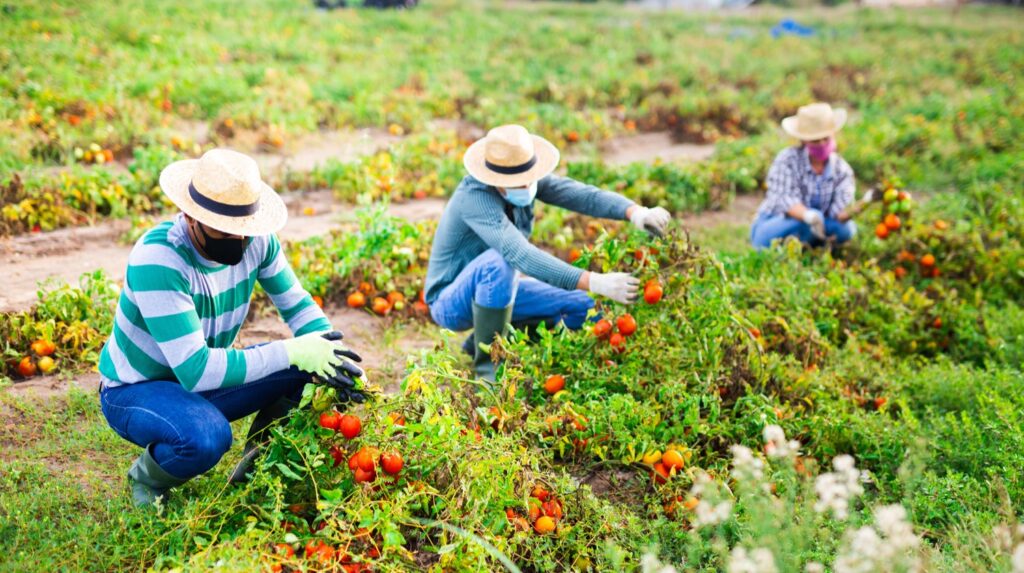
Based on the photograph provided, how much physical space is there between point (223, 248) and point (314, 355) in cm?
47

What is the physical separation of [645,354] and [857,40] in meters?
12.8

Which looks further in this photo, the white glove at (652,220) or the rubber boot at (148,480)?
the white glove at (652,220)

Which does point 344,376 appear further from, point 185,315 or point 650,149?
point 650,149

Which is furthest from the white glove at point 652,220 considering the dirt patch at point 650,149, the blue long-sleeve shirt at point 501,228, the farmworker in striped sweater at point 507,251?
the dirt patch at point 650,149

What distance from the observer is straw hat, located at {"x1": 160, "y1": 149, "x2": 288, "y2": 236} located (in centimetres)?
272

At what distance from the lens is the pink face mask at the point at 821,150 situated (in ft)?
18.1

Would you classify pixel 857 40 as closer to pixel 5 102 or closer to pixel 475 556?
pixel 5 102

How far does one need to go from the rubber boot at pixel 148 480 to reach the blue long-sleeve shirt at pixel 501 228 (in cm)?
166

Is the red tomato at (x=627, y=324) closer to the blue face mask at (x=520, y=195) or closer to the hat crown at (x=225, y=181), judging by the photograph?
the blue face mask at (x=520, y=195)

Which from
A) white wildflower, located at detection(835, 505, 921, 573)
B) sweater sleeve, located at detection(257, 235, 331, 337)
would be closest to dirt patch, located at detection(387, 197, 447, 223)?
sweater sleeve, located at detection(257, 235, 331, 337)

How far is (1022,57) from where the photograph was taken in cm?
1199

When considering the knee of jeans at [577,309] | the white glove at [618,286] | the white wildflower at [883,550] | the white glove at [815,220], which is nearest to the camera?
the white wildflower at [883,550]

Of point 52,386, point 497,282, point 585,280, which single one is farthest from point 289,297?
point 52,386

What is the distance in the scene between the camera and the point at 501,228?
381 cm
